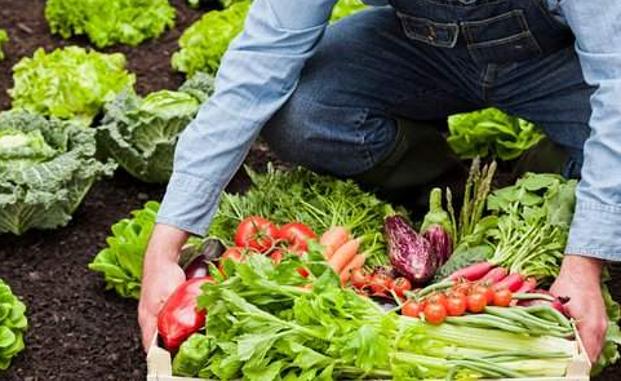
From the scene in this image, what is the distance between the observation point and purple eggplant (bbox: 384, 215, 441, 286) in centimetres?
325

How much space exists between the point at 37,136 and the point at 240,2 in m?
1.76

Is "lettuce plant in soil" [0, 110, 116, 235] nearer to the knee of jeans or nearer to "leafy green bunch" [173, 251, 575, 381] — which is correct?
the knee of jeans

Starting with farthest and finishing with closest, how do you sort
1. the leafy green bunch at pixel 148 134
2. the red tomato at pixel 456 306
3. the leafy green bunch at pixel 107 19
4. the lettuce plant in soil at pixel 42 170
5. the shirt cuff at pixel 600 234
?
the leafy green bunch at pixel 107 19
the leafy green bunch at pixel 148 134
the lettuce plant in soil at pixel 42 170
the shirt cuff at pixel 600 234
the red tomato at pixel 456 306

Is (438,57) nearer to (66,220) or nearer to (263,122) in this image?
(263,122)

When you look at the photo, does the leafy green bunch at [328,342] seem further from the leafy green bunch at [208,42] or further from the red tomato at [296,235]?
the leafy green bunch at [208,42]

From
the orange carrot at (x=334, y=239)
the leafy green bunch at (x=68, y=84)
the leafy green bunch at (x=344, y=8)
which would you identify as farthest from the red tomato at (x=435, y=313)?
the leafy green bunch at (x=344, y=8)

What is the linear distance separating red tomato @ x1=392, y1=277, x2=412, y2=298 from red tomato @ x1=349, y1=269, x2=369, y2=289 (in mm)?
77

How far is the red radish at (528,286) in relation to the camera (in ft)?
9.85

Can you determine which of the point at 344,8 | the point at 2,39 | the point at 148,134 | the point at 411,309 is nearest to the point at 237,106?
the point at 411,309

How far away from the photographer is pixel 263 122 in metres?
3.39

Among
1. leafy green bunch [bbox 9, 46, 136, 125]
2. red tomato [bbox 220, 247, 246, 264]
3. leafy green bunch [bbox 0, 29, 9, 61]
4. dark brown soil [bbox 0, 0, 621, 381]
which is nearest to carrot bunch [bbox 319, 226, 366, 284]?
red tomato [bbox 220, 247, 246, 264]

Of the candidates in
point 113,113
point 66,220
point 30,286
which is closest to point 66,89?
point 113,113

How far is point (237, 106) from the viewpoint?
10.9 feet

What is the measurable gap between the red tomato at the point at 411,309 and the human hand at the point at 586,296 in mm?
344
